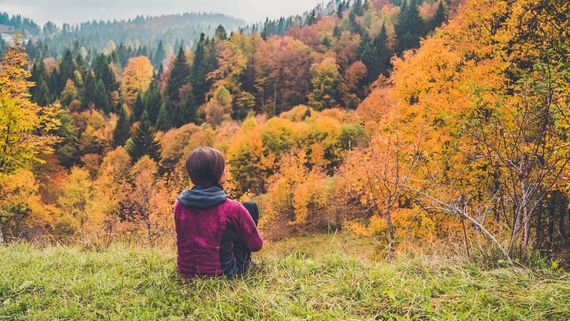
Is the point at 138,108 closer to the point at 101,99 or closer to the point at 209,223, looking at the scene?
the point at 101,99

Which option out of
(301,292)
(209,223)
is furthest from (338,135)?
(301,292)

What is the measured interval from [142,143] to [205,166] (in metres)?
51.5

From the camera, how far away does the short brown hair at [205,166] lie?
3.39 metres

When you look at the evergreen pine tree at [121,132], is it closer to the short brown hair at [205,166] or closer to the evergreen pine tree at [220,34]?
the evergreen pine tree at [220,34]

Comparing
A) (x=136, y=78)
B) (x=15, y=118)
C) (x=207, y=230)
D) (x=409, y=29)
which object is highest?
(x=409, y=29)

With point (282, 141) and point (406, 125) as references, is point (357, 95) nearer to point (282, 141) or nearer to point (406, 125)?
point (282, 141)

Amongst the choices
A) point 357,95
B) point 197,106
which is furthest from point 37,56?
point 357,95

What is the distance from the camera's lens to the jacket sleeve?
350 cm

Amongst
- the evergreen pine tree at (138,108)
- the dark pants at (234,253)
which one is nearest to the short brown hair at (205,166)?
the dark pants at (234,253)

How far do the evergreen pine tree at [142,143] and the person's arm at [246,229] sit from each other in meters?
51.1

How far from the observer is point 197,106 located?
73.4 m

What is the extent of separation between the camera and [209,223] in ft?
11.3

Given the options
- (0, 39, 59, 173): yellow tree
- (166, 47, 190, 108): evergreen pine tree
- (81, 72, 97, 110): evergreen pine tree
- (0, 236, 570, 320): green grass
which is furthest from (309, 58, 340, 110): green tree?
(0, 236, 570, 320): green grass

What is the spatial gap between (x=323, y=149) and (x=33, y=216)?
98.0 ft
